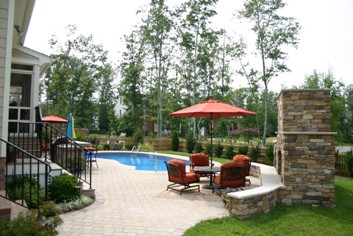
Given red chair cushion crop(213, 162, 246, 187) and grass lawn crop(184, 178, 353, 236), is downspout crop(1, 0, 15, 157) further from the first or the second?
red chair cushion crop(213, 162, 246, 187)

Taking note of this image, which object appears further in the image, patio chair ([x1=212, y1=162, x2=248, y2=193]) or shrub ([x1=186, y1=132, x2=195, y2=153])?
shrub ([x1=186, y1=132, x2=195, y2=153])

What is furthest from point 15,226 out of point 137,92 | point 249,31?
point 137,92

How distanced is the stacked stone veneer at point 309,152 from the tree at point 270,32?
12403mm

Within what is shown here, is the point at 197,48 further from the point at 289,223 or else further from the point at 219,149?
the point at 289,223

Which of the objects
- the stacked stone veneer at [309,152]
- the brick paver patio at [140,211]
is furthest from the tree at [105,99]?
the stacked stone veneer at [309,152]

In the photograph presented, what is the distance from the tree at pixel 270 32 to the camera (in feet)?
60.5

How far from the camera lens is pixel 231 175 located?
7254 millimetres

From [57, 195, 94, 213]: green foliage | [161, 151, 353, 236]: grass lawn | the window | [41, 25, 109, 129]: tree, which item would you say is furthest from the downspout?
[41, 25, 109, 129]: tree

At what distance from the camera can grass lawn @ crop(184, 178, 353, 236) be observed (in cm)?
484

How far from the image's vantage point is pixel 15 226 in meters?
3.36

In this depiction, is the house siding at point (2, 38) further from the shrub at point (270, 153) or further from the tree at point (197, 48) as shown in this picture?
the tree at point (197, 48)

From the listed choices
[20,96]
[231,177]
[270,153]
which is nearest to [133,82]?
[270,153]

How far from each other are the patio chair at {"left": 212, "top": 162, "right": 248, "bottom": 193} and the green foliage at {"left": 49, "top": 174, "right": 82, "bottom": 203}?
351cm

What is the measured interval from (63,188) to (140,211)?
1.74 metres
